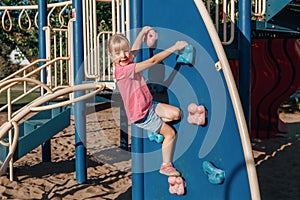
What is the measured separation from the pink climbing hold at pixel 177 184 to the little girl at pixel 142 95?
1.6 inches

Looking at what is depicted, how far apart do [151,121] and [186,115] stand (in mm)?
245

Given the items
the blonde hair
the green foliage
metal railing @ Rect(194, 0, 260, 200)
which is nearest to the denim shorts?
the blonde hair

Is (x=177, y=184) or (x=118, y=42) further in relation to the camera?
(x=177, y=184)

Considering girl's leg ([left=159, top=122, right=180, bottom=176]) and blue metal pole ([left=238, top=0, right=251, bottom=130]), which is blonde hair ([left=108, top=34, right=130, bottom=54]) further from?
blue metal pole ([left=238, top=0, right=251, bottom=130])

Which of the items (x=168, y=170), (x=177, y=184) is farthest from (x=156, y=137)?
(x=177, y=184)

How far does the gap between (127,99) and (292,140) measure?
6.23 metres

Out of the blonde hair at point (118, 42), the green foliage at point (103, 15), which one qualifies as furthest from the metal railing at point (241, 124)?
the green foliage at point (103, 15)

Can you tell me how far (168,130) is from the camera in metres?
3.18

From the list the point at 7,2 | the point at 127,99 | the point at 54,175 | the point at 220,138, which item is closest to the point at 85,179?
the point at 54,175

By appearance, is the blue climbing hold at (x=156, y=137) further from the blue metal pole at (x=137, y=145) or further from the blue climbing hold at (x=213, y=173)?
the blue climbing hold at (x=213, y=173)

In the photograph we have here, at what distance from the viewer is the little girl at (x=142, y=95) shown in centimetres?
306

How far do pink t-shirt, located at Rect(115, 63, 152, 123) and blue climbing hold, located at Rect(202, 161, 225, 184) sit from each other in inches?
21.7

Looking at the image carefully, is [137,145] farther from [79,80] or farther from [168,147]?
[79,80]

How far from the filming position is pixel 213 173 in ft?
9.58
